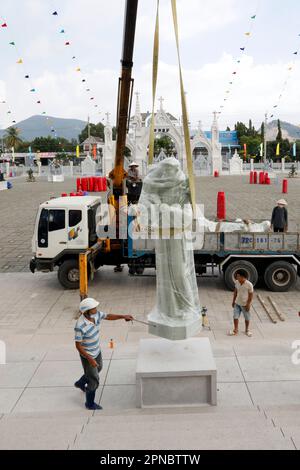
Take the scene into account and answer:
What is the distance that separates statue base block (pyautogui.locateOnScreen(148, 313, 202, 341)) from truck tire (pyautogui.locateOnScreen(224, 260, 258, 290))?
5683mm

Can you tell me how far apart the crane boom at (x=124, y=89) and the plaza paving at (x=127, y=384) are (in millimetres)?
2956

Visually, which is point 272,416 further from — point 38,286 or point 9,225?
point 9,225

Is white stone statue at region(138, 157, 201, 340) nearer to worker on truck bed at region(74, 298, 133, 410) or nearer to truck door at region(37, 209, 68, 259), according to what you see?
worker on truck bed at region(74, 298, 133, 410)

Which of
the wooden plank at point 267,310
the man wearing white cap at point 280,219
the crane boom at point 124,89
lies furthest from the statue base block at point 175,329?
the man wearing white cap at point 280,219

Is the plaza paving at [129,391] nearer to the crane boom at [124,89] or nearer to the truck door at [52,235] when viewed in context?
the truck door at [52,235]

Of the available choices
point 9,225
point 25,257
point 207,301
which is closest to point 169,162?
point 207,301

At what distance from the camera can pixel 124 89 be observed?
A: 10.4 meters

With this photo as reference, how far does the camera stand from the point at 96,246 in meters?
12.5

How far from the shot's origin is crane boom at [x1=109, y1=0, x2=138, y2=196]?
7924mm

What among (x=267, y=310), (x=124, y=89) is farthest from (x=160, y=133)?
(x=267, y=310)

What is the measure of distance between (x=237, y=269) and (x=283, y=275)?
1131mm

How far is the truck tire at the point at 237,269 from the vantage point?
39.5ft

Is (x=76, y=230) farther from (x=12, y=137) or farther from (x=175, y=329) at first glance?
(x=12, y=137)

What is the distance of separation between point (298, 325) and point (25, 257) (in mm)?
9919
